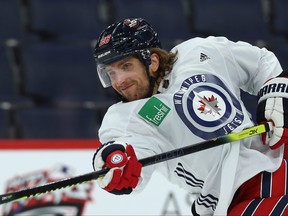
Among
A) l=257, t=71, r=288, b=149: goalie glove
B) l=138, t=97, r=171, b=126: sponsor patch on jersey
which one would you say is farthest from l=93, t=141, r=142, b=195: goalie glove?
l=257, t=71, r=288, b=149: goalie glove

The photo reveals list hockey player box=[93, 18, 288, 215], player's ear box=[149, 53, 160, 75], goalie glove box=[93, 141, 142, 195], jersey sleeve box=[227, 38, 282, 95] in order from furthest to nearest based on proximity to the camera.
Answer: jersey sleeve box=[227, 38, 282, 95] → player's ear box=[149, 53, 160, 75] → hockey player box=[93, 18, 288, 215] → goalie glove box=[93, 141, 142, 195]

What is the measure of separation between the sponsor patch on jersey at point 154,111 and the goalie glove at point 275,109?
0.40 meters

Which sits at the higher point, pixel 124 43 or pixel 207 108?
pixel 124 43

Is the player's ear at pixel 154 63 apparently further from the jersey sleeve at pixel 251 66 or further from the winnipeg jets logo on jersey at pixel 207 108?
the jersey sleeve at pixel 251 66

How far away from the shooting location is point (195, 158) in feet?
10.2

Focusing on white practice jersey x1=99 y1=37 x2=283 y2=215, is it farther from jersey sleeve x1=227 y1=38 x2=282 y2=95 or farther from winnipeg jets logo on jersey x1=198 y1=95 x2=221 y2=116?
jersey sleeve x1=227 y1=38 x2=282 y2=95

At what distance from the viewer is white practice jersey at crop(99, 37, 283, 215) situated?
311cm

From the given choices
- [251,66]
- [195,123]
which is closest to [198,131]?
[195,123]

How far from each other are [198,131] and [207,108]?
0.33 feet

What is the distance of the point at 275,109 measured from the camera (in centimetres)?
315

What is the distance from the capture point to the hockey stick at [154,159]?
294cm

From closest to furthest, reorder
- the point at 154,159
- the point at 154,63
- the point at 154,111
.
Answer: the point at 154,159
the point at 154,111
the point at 154,63

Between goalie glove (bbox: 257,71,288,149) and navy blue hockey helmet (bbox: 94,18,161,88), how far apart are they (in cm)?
51

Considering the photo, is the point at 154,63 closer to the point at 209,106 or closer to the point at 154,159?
the point at 209,106
